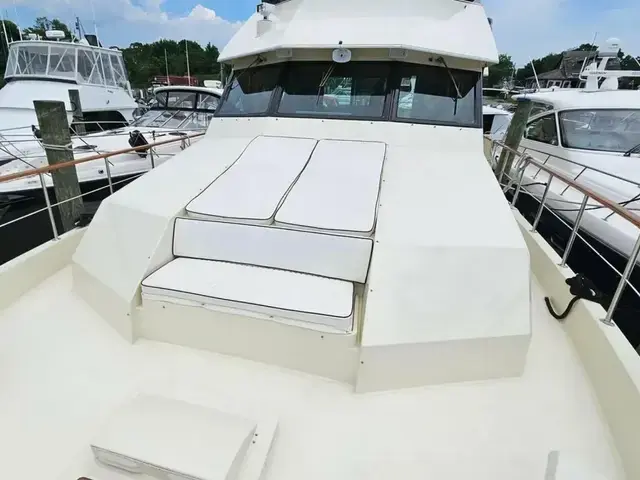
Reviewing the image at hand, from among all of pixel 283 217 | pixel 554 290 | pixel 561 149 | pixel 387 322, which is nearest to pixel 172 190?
pixel 283 217

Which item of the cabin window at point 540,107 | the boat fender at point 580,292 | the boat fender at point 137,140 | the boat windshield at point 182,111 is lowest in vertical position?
the boat fender at point 580,292

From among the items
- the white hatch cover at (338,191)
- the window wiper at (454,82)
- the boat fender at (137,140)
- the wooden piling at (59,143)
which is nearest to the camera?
the white hatch cover at (338,191)

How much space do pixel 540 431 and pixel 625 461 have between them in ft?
1.09

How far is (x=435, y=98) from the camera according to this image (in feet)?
11.6

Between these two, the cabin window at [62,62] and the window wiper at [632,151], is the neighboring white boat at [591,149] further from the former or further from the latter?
the cabin window at [62,62]

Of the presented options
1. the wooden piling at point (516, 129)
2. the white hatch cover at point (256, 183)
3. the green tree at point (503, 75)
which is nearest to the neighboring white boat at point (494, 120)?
the wooden piling at point (516, 129)

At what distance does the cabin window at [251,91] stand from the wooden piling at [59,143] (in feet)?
5.20

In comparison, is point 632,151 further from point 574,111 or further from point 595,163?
point 574,111

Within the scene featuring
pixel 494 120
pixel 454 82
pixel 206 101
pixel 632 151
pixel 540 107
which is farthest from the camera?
pixel 494 120

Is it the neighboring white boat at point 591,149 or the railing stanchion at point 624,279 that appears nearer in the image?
the railing stanchion at point 624,279

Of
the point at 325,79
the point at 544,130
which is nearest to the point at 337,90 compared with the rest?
the point at 325,79

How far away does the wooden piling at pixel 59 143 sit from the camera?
4.02 meters

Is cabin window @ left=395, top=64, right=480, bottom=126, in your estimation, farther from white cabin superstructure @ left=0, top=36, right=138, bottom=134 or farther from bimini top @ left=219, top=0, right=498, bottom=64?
white cabin superstructure @ left=0, top=36, right=138, bottom=134

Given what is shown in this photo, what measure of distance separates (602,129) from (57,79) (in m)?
11.8
